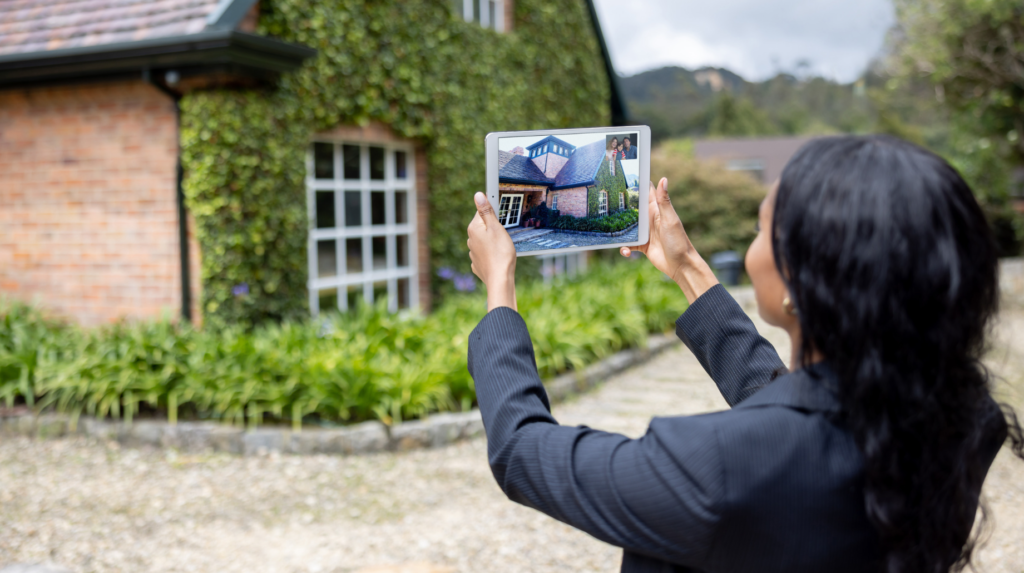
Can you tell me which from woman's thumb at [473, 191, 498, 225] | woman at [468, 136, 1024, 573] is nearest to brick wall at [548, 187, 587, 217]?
woman's thumb at [473, 191, 498, 225]

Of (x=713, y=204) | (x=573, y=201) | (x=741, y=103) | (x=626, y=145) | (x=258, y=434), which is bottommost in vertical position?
(x=258, y=434)

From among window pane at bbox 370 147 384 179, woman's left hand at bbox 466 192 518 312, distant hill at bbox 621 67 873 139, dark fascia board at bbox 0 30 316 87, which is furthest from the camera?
distant hill at bbox 621 67 873 139

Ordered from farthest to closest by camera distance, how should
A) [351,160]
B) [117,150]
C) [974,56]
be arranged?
[974,56]
[351,160]
[117,150]

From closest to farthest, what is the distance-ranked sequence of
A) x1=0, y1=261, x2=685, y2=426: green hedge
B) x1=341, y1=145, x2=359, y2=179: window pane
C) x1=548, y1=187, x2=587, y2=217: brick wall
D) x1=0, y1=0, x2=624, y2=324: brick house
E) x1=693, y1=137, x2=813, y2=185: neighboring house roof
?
x1=548, y1=187, x2=587, y2=217: brick wall < x1=0, y1=261, x2=685, y2=426: green hedge < x1=0, y1=0, x2=624, y2=324: brick house < x1=341, y1=145, x2=359, y2=179: window pane < x1=693, y1=137, x2=813, y2=185: neighboring house roof

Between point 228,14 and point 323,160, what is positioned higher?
point 228,14

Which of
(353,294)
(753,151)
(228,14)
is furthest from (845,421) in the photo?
(753,151)

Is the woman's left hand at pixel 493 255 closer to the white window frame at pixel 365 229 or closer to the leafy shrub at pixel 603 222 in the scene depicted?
the leafy shrub at pixel 603 222

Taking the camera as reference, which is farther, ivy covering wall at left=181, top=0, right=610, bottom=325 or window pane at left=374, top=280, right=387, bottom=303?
window pane at left=374, top=280, right=387, bottom=303

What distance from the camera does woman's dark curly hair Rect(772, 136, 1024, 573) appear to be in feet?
3.02

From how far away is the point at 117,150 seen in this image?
6336 mm

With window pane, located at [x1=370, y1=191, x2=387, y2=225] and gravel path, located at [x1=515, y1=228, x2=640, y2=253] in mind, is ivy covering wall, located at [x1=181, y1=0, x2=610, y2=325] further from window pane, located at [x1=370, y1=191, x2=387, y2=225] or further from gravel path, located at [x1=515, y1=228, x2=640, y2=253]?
gravel path, located at [x1=515, y1=228, x2=640, y2=253]

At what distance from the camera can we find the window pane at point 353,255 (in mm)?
7621

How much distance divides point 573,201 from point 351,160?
20.8ft

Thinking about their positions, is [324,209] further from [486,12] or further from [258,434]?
[486,12]
